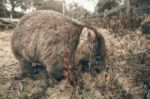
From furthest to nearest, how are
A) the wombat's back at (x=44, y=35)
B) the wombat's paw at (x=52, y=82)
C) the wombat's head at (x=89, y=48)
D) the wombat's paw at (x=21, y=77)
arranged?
the wombat's paw at (x=21, y=77), the wombat's paw at (x=52, y=82), the wombat's back at (x=44, y=35), the wombat's head at (x=89, y=48)

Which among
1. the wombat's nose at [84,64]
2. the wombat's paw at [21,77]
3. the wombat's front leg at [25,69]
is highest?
the wombat's nose at [84,64]

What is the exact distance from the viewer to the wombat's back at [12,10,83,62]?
5.67 meters

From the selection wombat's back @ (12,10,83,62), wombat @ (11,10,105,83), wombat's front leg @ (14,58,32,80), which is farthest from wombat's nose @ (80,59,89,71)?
wombat's front leg @ (14,58,32,80)

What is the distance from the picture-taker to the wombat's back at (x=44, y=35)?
18.6 feet

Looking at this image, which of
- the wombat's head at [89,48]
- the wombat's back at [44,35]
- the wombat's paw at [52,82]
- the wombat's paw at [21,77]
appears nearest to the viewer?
the wombat's head at [89,48]

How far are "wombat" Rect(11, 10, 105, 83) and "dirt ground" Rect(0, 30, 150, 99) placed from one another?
0.29 m

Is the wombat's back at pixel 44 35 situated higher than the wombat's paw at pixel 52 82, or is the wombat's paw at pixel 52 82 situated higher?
the wombat's back at pixel 44 35

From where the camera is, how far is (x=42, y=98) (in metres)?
5.59

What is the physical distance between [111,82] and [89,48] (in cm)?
66

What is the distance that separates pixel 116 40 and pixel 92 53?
7.12ft

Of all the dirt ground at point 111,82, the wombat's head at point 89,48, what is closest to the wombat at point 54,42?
the wombat's head at point 89,48

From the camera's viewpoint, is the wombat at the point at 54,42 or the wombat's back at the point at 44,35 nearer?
the wombat at the point at 54,42

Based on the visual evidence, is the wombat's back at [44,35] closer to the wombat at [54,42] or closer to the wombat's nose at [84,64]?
the wombat at [54,42]

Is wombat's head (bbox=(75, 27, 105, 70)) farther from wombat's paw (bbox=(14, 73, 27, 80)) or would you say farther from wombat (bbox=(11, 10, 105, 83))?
wombat's paw (bbox=(14, 73, 27, 80))
